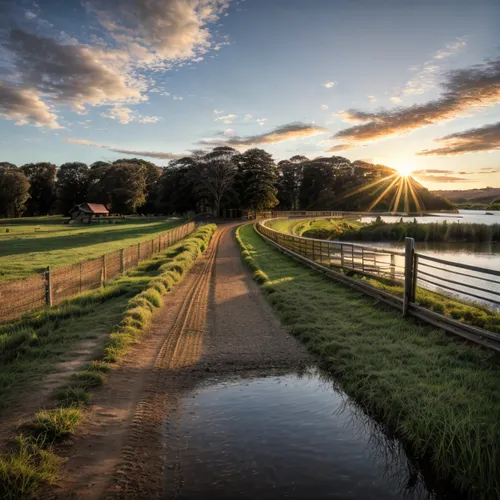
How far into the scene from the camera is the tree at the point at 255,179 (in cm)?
7188

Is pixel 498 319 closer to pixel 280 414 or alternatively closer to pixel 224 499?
pixel 280 414

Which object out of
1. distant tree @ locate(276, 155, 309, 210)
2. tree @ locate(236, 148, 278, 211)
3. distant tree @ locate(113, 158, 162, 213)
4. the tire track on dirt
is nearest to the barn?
distant tree @ locate(113, 158, 162, 213)

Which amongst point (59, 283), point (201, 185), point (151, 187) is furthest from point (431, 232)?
point (151, 187)

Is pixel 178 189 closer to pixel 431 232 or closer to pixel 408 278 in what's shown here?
pixel 431 232

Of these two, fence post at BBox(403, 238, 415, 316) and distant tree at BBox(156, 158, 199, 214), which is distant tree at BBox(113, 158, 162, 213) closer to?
distant tree at BBox(156, 158, 199, 214)

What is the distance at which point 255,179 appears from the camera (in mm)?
72500

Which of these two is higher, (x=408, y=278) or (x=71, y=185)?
(x=71, y=185)

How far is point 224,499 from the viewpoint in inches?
145

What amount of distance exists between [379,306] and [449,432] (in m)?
6.41

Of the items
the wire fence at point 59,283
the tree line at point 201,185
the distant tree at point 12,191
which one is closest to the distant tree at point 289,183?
the tree line at point 201,185

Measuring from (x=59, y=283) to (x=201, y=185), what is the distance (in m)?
59.1

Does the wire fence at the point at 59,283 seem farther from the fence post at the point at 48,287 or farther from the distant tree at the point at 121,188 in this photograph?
the distant tree at the point at 121,188

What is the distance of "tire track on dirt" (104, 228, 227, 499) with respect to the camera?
382 cm

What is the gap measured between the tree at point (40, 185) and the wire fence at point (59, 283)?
99.7 metres
